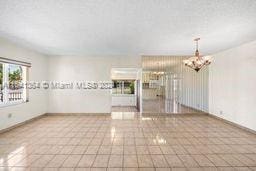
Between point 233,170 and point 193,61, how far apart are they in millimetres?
3060

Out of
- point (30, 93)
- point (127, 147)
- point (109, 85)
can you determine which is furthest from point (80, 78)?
point (127, 147)

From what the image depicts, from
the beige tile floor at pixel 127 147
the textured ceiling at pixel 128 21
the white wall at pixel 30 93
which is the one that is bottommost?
the beige tile floor at pixel 127 147

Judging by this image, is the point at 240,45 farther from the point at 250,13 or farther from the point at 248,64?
the point at 250,13

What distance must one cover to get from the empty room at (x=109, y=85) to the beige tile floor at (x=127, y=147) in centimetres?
2

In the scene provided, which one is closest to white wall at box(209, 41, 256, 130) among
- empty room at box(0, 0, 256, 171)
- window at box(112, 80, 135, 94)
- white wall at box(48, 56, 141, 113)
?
empty room at box(0, 0, 256, 171)

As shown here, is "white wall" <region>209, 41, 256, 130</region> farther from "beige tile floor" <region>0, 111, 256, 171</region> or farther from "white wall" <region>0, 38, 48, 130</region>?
"white wall" <region>0, 38, 48, 130</region>

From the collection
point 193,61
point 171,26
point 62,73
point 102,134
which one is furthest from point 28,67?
point 193,61

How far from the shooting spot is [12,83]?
575 cm

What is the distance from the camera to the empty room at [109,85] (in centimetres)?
307

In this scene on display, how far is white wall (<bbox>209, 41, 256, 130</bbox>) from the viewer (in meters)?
5.15

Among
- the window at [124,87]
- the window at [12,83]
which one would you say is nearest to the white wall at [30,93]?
the window at [12,83]

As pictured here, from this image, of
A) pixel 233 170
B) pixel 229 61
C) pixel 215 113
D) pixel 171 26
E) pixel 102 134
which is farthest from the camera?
pixel 215 113

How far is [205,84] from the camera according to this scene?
318 inches

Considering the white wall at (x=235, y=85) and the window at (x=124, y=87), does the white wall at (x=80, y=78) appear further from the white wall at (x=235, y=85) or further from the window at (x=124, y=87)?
the white wall at (x=235, y=85)
